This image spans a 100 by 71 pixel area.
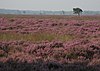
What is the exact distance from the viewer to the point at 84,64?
1062 cm

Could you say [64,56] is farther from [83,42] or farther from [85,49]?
[83,42]

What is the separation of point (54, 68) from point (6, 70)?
6.12 ft

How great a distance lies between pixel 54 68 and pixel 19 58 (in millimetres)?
1878

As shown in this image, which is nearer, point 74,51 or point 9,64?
point 9,64

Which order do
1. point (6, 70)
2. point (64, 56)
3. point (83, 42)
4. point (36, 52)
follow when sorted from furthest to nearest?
1. point (83, 42)
2. point (36, 52)
3. point (64, 56)
4. point (6, 70)

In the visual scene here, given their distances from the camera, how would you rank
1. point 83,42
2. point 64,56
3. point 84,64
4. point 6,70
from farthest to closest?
1. point 83,42
2. point 64,56
3. point 84,64
4. point 6,70

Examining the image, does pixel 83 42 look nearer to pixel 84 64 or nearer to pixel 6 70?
pixel 84 64

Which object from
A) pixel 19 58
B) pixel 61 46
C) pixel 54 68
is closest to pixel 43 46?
pixel 61 46

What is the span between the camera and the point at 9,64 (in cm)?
986

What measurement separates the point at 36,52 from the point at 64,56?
164cm

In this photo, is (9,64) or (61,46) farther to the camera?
(61,46)

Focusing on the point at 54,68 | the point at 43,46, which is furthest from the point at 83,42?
the point at 54,68

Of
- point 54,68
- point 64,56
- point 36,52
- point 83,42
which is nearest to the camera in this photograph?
point 54,68

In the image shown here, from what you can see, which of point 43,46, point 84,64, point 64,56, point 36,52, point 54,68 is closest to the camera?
point 54,68
